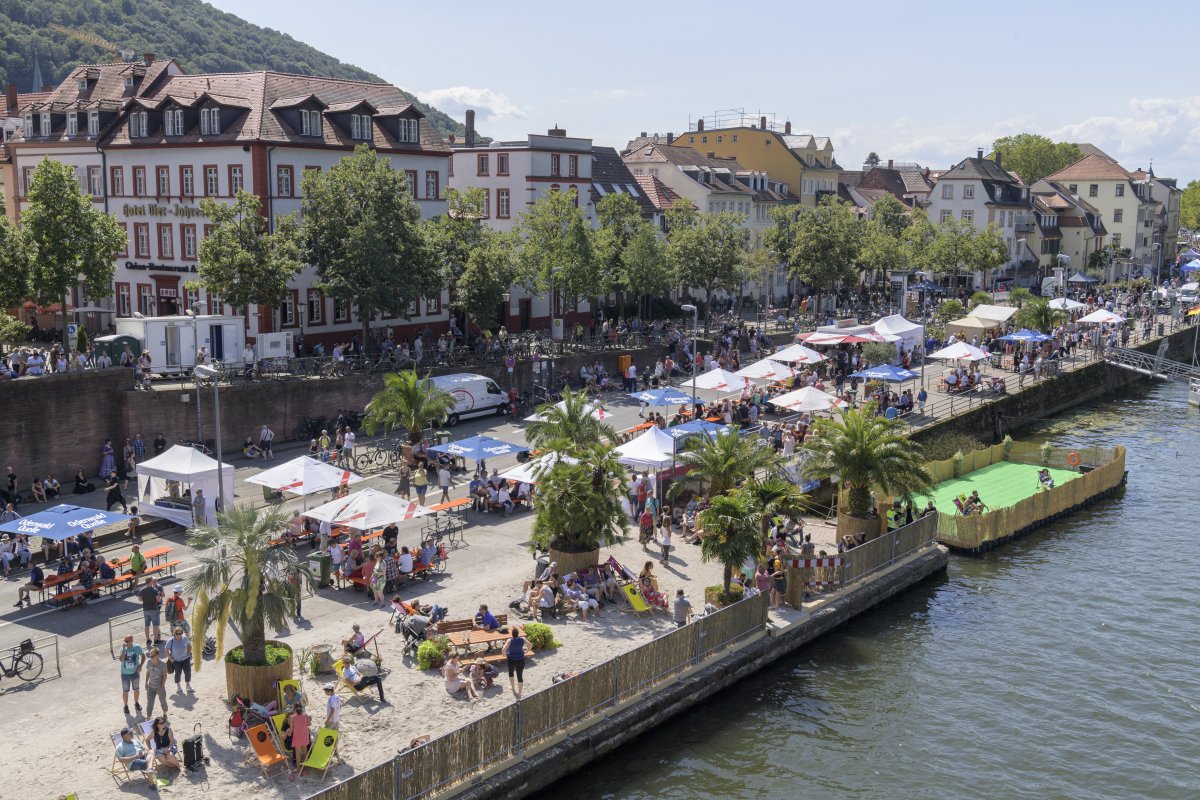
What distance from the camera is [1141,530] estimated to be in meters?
40.6

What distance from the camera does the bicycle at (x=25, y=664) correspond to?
22.0m

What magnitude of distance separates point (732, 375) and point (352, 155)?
64.7 ft

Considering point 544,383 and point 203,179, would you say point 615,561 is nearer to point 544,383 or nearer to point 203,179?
point 544,383

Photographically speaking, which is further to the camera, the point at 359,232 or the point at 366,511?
the point at 359,232

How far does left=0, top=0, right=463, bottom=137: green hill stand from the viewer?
4542 inches

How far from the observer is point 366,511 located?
92.5 feet

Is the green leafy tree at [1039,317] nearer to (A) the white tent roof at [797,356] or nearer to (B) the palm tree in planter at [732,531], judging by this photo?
(A) the white tent roof at [797,356]

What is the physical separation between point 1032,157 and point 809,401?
386 feet

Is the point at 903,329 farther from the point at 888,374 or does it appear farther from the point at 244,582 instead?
the point at 244,582

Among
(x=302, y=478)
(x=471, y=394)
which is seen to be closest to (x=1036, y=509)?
(x=471, y=394)

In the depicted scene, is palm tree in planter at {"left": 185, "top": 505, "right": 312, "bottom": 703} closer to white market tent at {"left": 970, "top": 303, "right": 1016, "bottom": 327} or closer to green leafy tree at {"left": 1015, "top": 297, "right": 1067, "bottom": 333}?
white market tent at {"left": 970, "top": 303, "right": 1016, "bottom": 327}

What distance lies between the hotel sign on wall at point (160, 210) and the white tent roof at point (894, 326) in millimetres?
34222

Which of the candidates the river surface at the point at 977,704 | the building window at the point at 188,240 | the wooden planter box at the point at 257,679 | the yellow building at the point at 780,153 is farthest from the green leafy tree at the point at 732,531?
the yellow building at the point at 780,153

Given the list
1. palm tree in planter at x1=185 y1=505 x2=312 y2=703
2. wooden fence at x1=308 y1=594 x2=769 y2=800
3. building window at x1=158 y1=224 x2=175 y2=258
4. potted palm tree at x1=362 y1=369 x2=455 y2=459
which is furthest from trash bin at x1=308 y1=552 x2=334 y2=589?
building window at x1=158 y1=224 x2=175 y2=258
